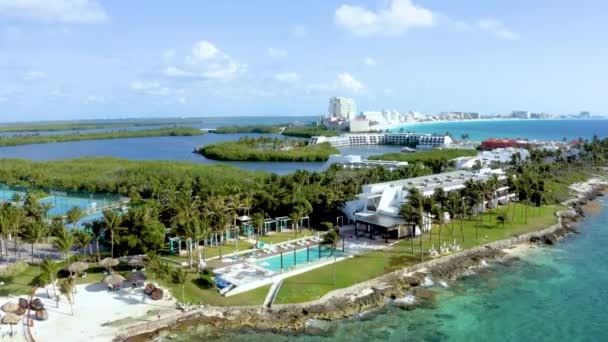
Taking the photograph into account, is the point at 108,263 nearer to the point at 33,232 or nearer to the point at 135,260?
the point at 135,260

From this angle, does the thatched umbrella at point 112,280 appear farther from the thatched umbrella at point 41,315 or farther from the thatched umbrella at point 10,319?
the thatched umbrella at point 10,319

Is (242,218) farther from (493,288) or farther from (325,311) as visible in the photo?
(493,288)

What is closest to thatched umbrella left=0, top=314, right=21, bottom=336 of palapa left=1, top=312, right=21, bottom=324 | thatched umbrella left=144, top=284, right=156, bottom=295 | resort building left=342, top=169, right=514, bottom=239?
palapa left=1, top=312, right=21, bottom=324

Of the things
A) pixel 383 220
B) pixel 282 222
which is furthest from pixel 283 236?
pixel 383 220

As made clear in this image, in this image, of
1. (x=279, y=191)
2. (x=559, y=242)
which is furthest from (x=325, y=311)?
(x=559, y=242)

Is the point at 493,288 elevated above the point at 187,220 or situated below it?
below

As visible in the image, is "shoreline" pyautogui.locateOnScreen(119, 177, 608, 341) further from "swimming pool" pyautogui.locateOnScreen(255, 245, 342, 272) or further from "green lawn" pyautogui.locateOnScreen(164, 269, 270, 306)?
"swimming pool" pyautogui.locateOnScreen(255, 245, 342, 272)

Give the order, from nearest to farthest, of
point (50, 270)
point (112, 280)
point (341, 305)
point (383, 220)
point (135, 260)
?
1. point (50, 270)
2. point (341, 305)
3. point (112, 280)
4. point (135, 260)
5. point (383, 220)

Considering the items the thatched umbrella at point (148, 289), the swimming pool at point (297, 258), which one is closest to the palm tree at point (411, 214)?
the swimming pool at point (297, 258)
